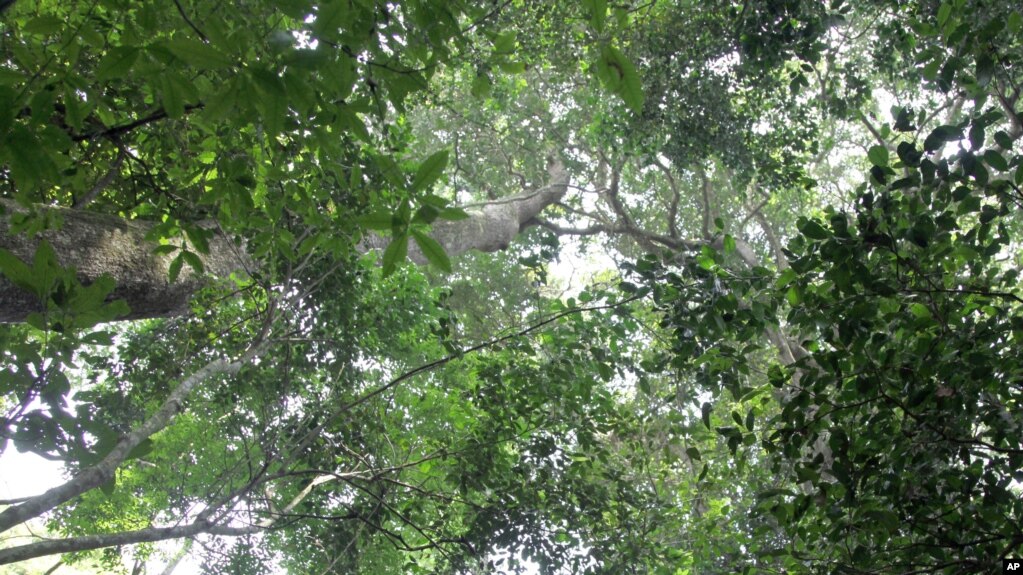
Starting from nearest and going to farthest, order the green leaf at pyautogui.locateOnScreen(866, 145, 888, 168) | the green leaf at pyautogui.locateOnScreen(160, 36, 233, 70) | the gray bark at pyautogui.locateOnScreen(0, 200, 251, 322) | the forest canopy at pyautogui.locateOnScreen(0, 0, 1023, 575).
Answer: the green leaf at pyautogui.locateOnScreen(160, 36, 233, 70), the forest canopy at pyautogui.locateOnScreen(0, 0, 1023, 575), the green leaf at pyautogui.locateOnScreen(866, 145, 888, 168), the gray bark at pyautogui.locateOnScreen(0, 200, 251, 322)

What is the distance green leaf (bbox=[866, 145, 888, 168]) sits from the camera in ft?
6.39

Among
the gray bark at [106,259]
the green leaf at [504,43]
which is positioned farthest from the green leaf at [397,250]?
the gray bark at [106,259]

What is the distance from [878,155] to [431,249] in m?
1.40

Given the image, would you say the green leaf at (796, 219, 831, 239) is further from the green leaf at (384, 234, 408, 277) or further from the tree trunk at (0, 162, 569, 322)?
the tree trunk at (0, 162, 569, 322)

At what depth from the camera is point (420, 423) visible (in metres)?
6.46

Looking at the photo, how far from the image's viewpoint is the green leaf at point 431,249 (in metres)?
1.30

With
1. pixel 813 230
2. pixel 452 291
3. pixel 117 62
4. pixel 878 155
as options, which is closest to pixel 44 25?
pixel 117 62

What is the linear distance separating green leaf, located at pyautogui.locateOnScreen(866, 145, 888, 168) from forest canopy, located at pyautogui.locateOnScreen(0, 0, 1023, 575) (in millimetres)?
11

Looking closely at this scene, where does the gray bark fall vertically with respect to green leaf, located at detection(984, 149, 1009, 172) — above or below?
above

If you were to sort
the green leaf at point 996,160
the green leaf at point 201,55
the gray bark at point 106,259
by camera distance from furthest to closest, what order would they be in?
the gray bark at point 106,259 → the green leaf at point 996,160 → the green leaf at point 201,55

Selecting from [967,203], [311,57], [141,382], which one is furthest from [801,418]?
[141,382]

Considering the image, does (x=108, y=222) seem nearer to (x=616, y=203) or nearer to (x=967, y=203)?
(x=967, y=203)

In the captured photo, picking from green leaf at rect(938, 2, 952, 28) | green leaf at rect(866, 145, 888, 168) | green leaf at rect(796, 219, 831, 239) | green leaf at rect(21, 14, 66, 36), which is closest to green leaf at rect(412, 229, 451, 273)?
green leaf at rect(21, 14, 66, 36)

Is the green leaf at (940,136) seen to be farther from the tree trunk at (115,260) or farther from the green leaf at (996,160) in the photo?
the tree trunk at (115,260)
